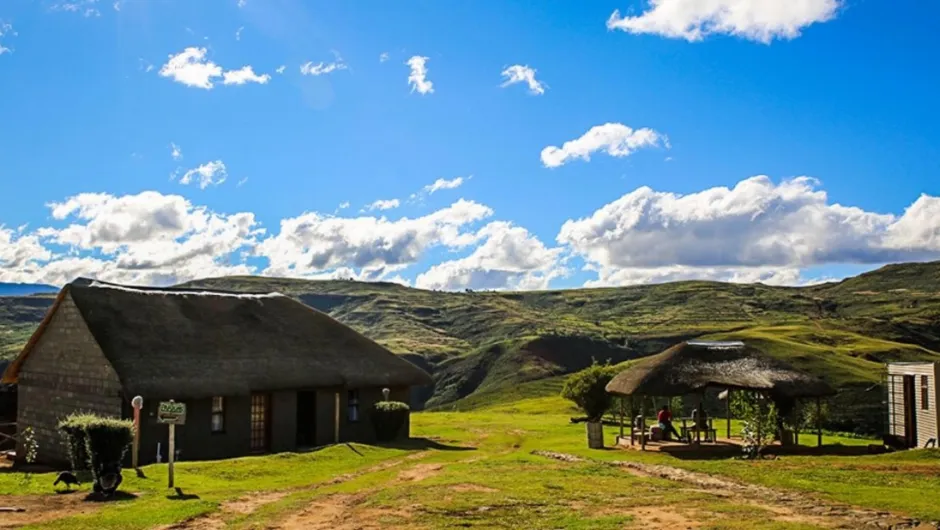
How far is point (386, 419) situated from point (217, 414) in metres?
7.06

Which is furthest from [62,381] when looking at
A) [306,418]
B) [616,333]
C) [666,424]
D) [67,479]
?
[616,333]

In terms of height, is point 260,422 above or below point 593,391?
below

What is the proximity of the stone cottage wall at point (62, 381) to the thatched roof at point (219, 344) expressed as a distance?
0.44 meters

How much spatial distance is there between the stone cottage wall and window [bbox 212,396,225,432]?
3245 mm

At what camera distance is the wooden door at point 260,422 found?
31891 mm

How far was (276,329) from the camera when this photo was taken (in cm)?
3531

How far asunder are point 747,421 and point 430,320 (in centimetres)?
14942

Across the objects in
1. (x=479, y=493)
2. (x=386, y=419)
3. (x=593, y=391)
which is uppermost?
(x=593, y=391)

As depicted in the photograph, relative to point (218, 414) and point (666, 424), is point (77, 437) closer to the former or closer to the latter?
point (218, 414)

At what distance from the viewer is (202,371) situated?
98.9 ft

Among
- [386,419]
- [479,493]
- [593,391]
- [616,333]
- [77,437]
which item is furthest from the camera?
[616,333]

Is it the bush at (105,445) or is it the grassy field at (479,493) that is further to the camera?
the bush at (105,445)

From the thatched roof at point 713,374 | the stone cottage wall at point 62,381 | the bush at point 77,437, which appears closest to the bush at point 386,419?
the thatched roof at point 713,374

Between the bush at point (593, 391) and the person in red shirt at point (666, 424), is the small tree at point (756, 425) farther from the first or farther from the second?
the bush at point (593, 391)
